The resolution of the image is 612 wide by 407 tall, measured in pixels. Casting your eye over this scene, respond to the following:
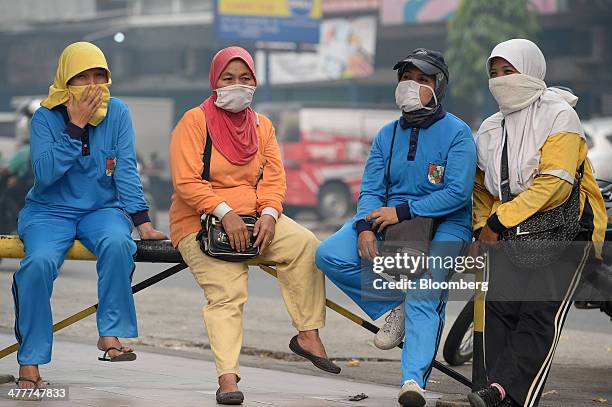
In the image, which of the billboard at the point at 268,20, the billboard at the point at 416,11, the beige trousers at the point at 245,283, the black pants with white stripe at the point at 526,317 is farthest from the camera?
the billboard at the point at 268,20

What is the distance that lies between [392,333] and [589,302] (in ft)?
4.67

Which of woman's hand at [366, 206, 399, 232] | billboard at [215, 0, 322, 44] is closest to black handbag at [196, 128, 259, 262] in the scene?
woman's hand at [366, 206, 399, 232]

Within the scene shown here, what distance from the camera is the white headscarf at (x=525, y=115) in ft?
17.7

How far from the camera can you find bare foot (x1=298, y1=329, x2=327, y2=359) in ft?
19.0

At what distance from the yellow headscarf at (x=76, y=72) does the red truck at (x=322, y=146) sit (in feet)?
58.0

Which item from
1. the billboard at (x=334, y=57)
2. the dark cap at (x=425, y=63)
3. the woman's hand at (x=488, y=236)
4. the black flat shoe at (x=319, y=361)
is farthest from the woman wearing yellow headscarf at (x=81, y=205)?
the billboard at (x=334, y=57)

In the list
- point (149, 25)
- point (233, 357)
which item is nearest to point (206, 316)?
point (233, 357)

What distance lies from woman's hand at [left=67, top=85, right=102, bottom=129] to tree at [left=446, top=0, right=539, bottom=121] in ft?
84.9

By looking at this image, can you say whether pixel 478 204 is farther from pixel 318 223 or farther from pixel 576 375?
pixel 318 223

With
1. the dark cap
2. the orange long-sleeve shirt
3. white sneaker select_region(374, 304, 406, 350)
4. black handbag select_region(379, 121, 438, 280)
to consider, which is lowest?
white sneaker select_region(374, 304, 406, 350)

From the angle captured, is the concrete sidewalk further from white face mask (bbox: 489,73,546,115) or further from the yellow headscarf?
white face mask (bbox: 489,73,546,115)

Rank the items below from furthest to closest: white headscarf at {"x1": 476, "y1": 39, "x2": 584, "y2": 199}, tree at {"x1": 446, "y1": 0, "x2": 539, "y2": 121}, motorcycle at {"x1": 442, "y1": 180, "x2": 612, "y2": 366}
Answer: tree at {"x1": 446, "y1": 0, "x2": 539, "y2": 121}
motorcycle at {"x1": 442, "y1": 180, "x2": 612, "y2": 366}
white headscarf at {"x1": 476, "y1": 39, "x2": 584, "y2": 199}

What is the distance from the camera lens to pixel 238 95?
581 cm

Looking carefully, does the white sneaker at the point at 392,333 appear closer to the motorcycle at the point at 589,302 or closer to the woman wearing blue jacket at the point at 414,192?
the woman wearing blue jacket at the point at 414,192
